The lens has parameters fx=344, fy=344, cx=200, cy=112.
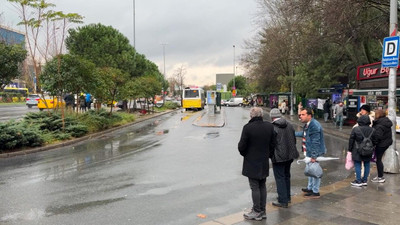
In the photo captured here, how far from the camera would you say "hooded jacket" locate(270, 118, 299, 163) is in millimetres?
5582

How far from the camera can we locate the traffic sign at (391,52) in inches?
338

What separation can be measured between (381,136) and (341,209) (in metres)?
2.79

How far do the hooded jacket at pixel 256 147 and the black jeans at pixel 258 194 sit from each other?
18cm

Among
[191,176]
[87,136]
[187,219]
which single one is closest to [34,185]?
[191,176]

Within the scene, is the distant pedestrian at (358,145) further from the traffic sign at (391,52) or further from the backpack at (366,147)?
the traffic sign at (391,52)

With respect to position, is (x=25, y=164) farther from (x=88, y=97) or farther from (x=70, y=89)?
(x=88, y=97)

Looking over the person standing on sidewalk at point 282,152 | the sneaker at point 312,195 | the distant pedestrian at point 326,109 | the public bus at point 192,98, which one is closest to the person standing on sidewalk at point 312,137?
the sneaker at point 312,195

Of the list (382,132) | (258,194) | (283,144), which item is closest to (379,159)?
(382,132)

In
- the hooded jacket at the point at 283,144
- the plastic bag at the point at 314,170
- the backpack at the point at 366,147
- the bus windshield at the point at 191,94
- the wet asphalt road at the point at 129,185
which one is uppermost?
the bus windshield at the point at 191,94

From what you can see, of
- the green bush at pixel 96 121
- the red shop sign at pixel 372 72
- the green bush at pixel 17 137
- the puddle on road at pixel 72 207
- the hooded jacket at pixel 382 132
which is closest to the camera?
the puddle on road at pixel 72 207

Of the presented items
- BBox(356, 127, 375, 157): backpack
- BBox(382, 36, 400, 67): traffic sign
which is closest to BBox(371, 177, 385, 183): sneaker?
BBox(356, 127, 375, 157): backpack

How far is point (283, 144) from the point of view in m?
5.61

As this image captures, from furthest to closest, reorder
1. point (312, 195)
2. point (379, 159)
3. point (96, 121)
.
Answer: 1. point (96, 121)
2. point (379, 159)
3. point (312, 195)

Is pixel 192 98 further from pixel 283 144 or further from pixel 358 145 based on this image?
pixel 283 144
